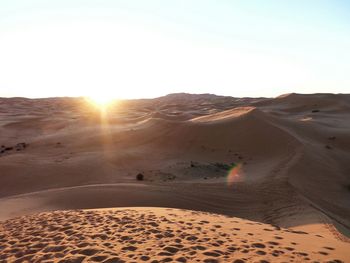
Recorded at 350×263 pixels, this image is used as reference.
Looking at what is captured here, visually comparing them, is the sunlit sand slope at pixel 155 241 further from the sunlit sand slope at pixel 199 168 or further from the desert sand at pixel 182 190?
the sunlit sand slope at pixel 199 168

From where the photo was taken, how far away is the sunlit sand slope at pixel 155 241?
12.8ft

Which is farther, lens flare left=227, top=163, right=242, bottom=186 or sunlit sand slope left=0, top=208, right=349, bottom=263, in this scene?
lens flare left=227, top=163, right=242, bottom=186

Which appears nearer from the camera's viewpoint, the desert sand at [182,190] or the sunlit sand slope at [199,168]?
the desert sand at [182,190]

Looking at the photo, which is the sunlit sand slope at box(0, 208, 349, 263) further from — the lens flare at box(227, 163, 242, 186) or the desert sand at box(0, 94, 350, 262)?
the lens flare at box(227, 163, 242, 186)

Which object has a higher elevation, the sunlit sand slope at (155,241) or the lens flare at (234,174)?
the sunlit sand slope at (155,241)

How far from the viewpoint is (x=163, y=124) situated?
1555cm

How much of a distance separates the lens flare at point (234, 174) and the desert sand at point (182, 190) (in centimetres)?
4

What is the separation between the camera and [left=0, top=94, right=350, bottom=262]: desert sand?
4223mm

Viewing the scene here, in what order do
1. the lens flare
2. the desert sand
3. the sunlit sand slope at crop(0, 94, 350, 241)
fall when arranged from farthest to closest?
the lens flare, the sunlit sand slope at crop(0, 94, 350, 241), the desert sand

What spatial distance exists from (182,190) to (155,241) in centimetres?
397

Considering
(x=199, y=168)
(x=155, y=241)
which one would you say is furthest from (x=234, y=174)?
(x=155, y=241)

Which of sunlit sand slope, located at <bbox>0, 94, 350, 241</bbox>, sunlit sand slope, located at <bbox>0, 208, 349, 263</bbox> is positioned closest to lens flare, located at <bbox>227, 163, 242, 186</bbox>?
sunlit sand slope, located at <bbox>0, 94, 350, 241</bbox>

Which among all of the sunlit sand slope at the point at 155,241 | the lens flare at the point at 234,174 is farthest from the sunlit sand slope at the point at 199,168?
the sunlit sand slope at the point at 155,241

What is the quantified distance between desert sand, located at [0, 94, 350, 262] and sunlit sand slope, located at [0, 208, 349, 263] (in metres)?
0.01
